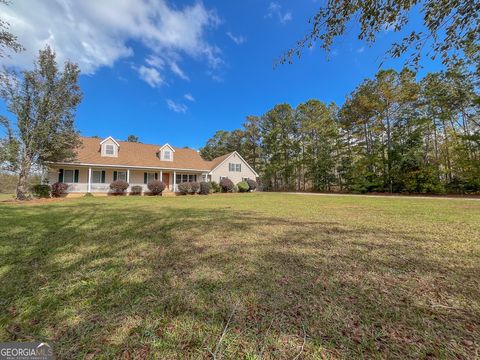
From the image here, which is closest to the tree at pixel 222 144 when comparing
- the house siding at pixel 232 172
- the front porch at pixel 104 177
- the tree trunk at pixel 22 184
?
the house siding at pixel 232 172

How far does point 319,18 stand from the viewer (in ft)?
11.0

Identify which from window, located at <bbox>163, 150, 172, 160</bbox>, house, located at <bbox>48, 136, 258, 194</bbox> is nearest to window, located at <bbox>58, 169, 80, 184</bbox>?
house, located at <bbox>48, 136, 258, 194</bbox>

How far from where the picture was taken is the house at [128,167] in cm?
1708

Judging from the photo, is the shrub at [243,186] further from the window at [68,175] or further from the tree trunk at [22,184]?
the tree trunk at [22,184]

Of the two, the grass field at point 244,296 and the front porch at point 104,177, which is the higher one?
the front porch at point 104,177

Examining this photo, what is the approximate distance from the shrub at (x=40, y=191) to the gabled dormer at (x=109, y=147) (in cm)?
580

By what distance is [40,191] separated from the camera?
1395cm

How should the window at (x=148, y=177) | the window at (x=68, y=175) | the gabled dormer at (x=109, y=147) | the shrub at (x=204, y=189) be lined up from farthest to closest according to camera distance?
the shrub at (x=204, y=189)
the window at (x=148, y=177)
the gabled dormer at (x=109, y=147)
the window at (x=68, y=175)

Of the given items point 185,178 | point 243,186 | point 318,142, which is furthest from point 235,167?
point 318,142

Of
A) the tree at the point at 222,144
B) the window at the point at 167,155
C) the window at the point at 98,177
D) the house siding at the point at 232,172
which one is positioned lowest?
the window at the point at 98,177

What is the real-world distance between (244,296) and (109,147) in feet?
70.8

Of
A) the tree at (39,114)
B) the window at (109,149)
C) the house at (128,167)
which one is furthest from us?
the window at (109,149)

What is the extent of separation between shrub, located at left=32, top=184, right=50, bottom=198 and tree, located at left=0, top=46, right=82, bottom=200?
0.79 m

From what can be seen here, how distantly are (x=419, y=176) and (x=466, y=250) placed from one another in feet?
64.3
